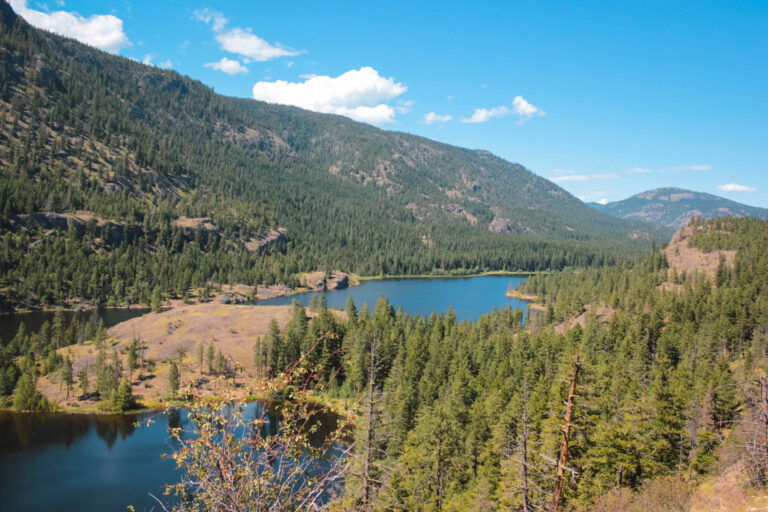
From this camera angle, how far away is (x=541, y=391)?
178 feet

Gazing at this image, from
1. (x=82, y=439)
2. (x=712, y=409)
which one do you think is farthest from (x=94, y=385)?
(x=712, y=409)

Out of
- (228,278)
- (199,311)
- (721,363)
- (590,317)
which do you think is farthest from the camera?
(228,278)

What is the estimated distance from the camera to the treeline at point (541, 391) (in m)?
26.0

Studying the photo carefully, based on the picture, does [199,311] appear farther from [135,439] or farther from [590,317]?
[590,317]

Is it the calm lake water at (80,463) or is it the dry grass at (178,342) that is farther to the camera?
the dry grass at (178,342)

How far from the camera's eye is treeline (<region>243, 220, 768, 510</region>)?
85.4 feet

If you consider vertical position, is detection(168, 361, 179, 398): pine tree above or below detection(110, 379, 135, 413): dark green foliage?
above

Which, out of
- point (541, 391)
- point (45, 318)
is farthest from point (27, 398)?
point (541, 391)

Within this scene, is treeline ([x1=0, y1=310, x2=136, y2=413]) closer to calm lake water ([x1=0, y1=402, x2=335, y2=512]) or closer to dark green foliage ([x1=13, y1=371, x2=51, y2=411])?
dark green foliage ([x1=13, y1=371, x2=51, y2=411])

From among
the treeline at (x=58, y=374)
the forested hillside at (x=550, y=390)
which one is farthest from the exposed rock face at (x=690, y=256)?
the treeline at (x=58, y=374)

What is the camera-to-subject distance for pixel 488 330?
10456 cm

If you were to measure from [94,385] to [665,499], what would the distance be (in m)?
86.4

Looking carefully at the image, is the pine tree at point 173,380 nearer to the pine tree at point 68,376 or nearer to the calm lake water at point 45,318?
the pine tree at point 68,376

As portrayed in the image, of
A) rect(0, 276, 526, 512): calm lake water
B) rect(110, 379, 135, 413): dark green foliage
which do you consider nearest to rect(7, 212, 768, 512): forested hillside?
rect(110, 379, 135, 413): dark green foliage
